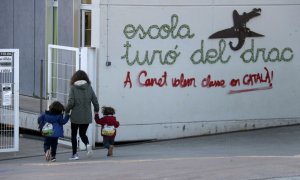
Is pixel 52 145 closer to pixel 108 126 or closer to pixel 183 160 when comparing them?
pixel 108 126

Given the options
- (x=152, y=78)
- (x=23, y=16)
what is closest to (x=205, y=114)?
(x=152, y=78)

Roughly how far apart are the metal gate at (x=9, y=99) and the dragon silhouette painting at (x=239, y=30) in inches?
192

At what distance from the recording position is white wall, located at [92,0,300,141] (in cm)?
1720

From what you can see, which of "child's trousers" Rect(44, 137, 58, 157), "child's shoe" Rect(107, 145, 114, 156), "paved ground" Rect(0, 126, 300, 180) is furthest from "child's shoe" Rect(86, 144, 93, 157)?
"child's trousers" Rect(44, 137, 58, 157)

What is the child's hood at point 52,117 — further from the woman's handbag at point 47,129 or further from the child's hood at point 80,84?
the child's hood at point 80,84

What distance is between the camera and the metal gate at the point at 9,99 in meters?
15.4

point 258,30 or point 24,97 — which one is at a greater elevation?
point 258,30

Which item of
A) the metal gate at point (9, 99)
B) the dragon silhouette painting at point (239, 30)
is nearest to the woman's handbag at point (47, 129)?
the metal gate at point (9, 99)

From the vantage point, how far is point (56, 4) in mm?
21891

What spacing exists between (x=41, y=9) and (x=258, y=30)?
6.67m

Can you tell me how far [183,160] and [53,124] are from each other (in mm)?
2488

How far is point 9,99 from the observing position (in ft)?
50.8

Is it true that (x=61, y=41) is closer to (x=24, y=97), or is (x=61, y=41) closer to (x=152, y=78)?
(x=24, y=97)

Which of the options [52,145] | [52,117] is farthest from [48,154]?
[52,117]
